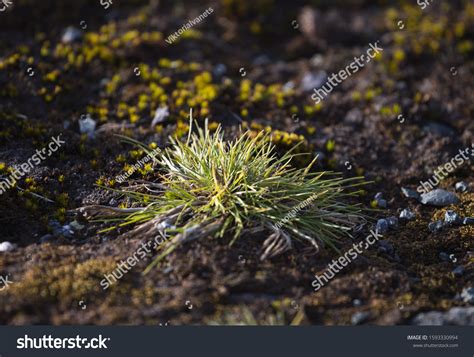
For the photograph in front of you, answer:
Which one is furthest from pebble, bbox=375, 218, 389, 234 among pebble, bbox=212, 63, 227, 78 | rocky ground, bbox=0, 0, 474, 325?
pebble, bbox=212, 63, 227, 78

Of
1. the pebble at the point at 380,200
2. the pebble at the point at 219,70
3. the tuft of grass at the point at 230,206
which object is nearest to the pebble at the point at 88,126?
the tuft of grass at the point at 230,206

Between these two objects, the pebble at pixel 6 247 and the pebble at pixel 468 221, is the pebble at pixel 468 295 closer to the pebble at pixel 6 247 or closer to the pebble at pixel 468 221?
the pebble at pixel 468 221

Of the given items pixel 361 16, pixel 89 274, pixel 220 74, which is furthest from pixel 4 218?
pixel 361 16

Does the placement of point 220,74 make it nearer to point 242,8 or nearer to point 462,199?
point 242,8

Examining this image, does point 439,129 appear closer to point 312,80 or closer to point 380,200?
point 380,200

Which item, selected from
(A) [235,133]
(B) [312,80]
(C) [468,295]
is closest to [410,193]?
(C) [468,295]

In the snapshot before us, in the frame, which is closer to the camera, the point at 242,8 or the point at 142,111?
the point at 142,111
